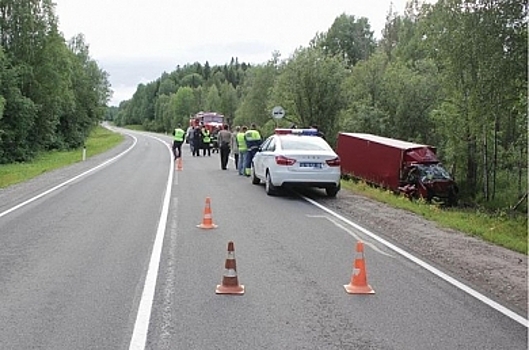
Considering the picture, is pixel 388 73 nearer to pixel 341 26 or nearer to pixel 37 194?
pixel 37 194

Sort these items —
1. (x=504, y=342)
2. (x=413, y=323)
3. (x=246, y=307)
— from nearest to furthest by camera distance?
(x=504, y=342)
(x=413, y=323)
(x=246, y=307)

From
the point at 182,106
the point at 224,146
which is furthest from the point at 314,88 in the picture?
the point at 182,106

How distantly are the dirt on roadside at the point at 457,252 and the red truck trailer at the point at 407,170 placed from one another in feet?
28.5

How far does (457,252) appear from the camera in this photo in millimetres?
9805

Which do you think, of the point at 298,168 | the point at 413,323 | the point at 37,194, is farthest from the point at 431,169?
the point at 413,323

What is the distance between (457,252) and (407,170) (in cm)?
1421

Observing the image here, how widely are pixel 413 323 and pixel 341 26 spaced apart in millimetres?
85333

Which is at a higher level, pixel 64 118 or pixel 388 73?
pixel 388 73

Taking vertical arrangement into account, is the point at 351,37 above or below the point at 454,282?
above

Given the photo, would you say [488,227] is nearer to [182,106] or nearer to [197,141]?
[197,141]

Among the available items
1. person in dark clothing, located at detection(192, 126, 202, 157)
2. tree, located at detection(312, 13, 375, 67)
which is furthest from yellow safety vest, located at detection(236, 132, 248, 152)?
tree, located at detection(312, 13, 375, 67)

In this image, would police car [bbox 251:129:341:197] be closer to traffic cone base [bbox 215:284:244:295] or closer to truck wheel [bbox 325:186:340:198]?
truck wheel [bbox 325:186:340:198]

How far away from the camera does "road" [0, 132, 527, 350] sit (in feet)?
18.3

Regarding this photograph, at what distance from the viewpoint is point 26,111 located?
44719mm
